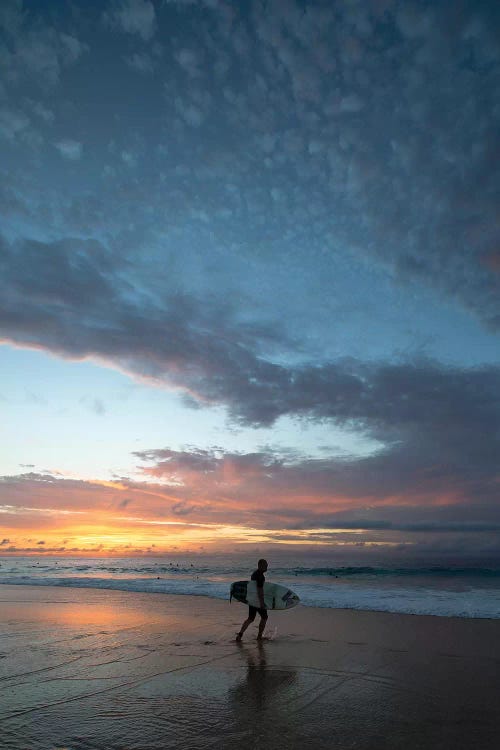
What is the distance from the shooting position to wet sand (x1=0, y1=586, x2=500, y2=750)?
21.8ft

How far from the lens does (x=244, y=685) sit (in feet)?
30.1

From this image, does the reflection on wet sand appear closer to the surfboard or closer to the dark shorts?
the dark shorts

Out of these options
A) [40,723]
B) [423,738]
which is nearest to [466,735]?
[423,738]

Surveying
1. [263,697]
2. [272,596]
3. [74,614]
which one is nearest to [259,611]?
[272,596]

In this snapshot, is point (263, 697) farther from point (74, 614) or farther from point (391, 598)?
point (391, 598)

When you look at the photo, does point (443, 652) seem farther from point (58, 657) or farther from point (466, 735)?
point (58, 657)

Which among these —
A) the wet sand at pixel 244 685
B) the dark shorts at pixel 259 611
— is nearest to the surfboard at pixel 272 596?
the wet sand at pixel 244 685

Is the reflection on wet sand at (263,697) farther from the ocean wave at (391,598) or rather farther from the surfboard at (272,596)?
the ocean wave at (391,598)

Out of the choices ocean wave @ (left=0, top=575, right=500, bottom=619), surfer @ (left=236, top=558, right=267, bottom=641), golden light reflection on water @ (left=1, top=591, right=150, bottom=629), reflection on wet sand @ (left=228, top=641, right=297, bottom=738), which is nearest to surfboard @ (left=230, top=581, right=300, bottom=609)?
surfer @ (left=236, top=558, right=267, bottom=641)

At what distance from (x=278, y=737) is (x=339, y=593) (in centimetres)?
2264

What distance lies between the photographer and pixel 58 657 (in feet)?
37.0

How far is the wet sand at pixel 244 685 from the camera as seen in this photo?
664 centimetres

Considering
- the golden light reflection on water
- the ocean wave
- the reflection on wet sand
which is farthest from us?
the ocean wave

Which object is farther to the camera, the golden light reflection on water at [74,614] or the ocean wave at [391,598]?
the ocean wave at [391,598]
